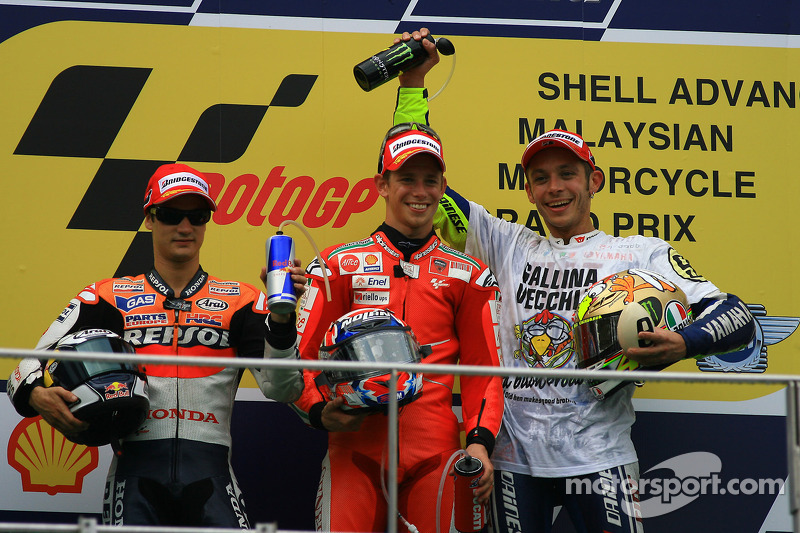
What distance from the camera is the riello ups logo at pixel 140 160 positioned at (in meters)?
4.17

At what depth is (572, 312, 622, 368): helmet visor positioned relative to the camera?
3.21 meters

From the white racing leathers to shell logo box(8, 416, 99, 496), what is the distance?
1601 millimetres

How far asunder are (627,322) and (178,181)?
5.46 feet

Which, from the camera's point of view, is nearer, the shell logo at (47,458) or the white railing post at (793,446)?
the white railing post at (793,446)

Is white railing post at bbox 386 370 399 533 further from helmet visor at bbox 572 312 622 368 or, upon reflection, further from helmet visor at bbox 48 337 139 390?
helmet visor at bbox 572 312 622 368

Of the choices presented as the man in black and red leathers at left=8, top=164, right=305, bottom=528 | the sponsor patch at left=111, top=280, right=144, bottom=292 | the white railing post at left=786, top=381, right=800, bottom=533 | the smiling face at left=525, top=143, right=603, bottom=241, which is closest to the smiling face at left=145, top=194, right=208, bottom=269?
the man in black and red leathers at left=8, top=164, right=305, bottom=528

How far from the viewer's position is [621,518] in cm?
286

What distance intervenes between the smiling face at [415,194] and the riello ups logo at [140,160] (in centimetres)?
76

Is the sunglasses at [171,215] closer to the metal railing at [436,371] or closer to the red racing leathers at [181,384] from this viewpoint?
the red racing leathers at [181,384]

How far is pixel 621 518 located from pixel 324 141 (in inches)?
86.0

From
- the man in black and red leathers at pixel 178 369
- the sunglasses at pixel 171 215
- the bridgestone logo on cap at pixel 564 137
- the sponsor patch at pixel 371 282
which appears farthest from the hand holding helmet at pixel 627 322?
the sunglasses at pixel 171 215

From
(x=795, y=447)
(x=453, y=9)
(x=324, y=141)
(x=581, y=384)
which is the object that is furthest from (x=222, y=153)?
(x=795, y=447)

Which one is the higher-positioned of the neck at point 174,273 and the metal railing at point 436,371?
the neck at point 174,273

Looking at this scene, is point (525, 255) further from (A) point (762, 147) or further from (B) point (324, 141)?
(A) point (762, 147)
